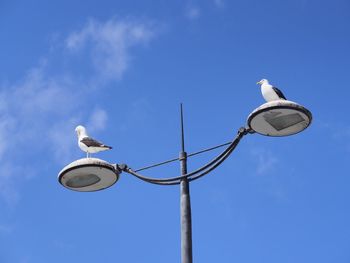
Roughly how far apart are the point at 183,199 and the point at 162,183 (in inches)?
18.7

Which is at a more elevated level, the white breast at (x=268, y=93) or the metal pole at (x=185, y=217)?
the white breast at (x=268, y=93)

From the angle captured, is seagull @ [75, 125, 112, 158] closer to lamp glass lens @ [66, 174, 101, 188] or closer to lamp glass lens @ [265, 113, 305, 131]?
lamp glass lens @ [66, 174, 101, 188]

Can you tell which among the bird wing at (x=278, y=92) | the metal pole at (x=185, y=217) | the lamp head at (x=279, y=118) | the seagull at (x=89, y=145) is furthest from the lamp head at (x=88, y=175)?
the bird wing at (x=278, y=92)

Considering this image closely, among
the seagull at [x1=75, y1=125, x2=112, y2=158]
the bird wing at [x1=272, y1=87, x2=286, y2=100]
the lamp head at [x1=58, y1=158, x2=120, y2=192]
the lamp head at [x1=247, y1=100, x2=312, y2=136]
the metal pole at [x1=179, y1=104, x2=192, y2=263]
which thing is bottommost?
the metal pole at [x1=179, y1=104, x2=192, y2=263]

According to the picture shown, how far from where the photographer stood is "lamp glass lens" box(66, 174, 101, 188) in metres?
8.20

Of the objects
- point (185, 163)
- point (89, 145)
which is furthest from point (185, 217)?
point (89, 145)

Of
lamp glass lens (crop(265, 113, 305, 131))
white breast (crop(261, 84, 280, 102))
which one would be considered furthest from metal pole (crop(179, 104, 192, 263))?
white breast (crop(261, 84, 280, 102))

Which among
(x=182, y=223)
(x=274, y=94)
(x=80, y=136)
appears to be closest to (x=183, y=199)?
(x=182, y=223)

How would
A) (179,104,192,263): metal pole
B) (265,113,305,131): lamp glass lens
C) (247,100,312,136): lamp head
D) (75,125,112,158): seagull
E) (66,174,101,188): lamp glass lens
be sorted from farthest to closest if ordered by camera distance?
(75,125,112,158): seagull → (66,174,101,188): lamp glass lens → (265,113,305,131): lamp glass lens → (247,100,312,136): lamp head → (179,104,192,263): metal pole

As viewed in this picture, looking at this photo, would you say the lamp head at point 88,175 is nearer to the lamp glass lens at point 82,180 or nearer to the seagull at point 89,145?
the lamp glass lens at point 82,180

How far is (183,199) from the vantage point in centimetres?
731

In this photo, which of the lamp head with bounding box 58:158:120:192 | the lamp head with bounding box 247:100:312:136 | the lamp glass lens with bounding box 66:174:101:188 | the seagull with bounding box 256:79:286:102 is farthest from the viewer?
the seagull with bounding box 256:79:286:102

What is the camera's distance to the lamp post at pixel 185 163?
7.23 m

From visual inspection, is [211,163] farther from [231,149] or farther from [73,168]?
[73,168]
